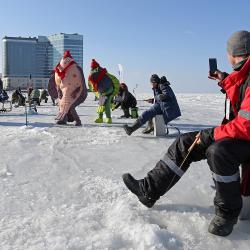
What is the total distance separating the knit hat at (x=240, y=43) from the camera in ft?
9.11

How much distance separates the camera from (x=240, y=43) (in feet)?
9.14

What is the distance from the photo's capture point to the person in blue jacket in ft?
23.8

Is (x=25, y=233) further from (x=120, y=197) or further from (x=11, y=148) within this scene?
(x=11, y=148)

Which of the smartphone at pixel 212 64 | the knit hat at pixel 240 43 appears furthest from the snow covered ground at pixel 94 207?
the knit hat at pixel 240 43

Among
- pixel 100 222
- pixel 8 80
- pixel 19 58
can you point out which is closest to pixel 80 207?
pixel 100 222

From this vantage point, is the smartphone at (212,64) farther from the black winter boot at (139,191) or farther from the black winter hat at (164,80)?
the black winter hat at (164,80)

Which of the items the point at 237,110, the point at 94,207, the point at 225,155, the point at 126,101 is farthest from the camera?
the point at 126,101

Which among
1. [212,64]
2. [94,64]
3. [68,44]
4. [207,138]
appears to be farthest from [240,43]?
[68,44]

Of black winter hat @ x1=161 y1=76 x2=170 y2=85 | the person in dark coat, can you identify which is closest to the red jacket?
black winter hat @ x1=161 y1=76 x2=170 y2=85

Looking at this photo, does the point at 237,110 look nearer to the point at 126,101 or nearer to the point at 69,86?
the point at 69,86

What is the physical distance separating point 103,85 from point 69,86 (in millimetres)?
1051

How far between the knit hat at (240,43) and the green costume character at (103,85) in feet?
23.5

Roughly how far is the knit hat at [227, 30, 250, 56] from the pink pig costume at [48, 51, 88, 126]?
261 inches

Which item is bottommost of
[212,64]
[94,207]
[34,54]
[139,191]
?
[94,207]
